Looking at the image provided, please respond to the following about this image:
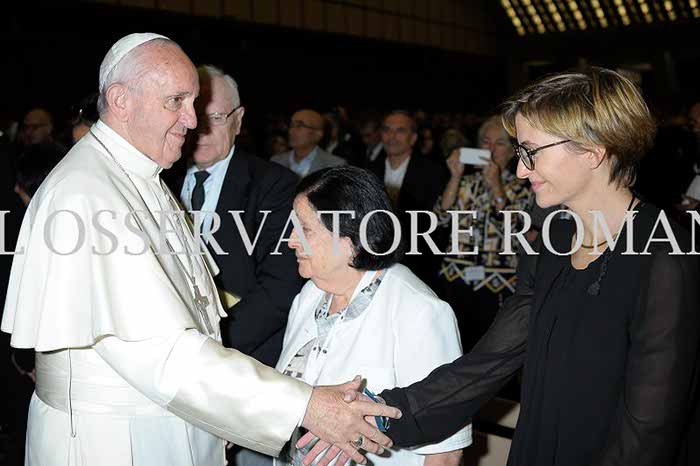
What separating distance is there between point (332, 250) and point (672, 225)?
1.14 metres

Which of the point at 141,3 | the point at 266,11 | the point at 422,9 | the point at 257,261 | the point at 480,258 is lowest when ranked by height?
the point at 480,258

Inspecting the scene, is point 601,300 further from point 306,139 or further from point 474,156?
point 306,139

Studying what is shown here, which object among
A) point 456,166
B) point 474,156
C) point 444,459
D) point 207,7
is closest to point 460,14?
point 207,7

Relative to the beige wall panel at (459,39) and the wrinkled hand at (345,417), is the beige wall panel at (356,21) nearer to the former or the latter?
the beige wall panel at (459,39)

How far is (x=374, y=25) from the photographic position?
19.0m

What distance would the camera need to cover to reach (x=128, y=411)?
2.37m

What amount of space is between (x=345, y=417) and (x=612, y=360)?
83 centimetres

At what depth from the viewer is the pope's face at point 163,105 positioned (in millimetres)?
2510

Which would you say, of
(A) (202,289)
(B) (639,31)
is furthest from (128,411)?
(B) (639,31)

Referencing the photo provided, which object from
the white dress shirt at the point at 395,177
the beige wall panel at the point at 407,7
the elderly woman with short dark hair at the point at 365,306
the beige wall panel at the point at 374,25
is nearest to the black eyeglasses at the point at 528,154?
the elderly woman with short dark hair at the point at 365,306

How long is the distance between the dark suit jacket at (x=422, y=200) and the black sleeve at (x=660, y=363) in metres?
4.19

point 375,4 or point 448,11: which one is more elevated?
point 448,11

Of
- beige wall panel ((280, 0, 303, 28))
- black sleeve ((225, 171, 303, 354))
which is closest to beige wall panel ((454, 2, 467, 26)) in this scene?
beige wall panel ((280, 0, 303, 28))

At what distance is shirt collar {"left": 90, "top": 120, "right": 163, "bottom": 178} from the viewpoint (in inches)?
101
